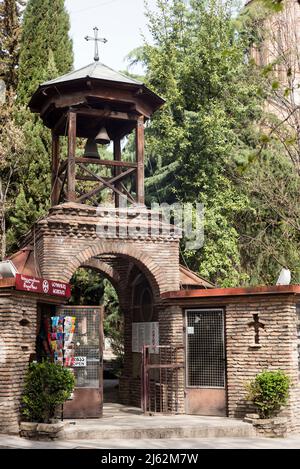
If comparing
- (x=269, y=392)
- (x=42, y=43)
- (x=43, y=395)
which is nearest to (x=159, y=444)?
(x=43, y=395)

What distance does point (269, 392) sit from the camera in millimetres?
12047

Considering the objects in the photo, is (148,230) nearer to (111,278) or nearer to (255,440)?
(111,278)

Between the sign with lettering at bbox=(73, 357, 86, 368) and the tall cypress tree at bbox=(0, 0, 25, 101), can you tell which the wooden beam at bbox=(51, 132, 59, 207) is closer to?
the sign with lettering at bbox=(73, 357, 86, 368)

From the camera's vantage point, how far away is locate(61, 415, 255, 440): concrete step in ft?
36.6

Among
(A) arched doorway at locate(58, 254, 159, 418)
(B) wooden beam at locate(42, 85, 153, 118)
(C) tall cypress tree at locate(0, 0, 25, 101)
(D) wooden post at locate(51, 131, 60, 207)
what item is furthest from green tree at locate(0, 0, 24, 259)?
(B) wooden beam at locate(42, 85, 153, 118)

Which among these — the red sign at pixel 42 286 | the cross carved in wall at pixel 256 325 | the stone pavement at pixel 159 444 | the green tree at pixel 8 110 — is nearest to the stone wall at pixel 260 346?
the cross carved in wall at pixel 256 325

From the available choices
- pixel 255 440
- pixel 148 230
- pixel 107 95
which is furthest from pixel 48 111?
pixel 255 440

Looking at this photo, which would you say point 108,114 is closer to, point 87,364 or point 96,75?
point 96,75

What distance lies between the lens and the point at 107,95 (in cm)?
1416

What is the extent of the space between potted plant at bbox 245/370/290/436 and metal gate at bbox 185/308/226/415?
104 cm

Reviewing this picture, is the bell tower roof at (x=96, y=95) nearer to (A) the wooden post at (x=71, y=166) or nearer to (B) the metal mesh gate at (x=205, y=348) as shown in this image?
(A) the wooden post at (x=71, y=166)

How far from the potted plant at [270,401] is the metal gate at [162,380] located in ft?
6.52

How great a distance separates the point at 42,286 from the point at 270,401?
16.2ft

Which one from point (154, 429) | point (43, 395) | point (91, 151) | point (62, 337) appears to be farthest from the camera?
point (91, 151)
